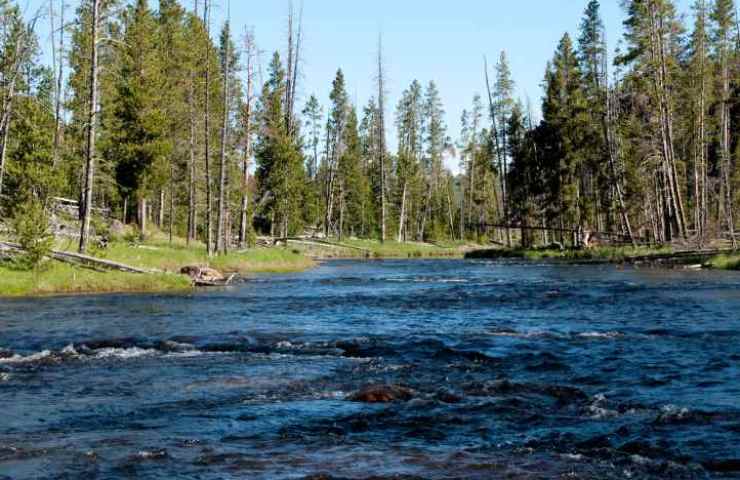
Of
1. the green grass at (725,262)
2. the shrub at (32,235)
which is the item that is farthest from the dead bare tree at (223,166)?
the green grass at (725,262)

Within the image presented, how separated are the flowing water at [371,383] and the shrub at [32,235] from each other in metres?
3.63

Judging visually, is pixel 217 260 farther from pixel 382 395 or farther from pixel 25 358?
pixel 382 395

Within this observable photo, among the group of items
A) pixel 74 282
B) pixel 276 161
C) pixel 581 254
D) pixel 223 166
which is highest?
pixel 276 161

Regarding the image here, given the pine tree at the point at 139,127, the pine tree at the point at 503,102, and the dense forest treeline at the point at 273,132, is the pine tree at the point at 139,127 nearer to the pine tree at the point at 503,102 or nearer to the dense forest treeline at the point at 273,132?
the dense forest treeline at the point at 273,132

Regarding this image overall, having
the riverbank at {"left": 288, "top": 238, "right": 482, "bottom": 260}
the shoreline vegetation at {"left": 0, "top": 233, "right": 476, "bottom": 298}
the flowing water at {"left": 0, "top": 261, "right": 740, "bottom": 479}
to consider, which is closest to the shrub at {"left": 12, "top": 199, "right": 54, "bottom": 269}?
the shoreline vegetation at {"left": 0, "top": 233, "right": 476, "bottom": 298}

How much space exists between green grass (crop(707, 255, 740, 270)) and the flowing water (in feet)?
40.9

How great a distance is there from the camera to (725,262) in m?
32.5

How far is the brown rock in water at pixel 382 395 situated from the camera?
975cm

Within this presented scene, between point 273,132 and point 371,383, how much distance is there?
4628 centimetres

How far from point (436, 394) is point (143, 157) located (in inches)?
1449

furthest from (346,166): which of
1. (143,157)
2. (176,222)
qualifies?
(143,157)

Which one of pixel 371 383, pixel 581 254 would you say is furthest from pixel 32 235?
pixel 581 254

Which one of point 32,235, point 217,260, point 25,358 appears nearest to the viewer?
point 25,358

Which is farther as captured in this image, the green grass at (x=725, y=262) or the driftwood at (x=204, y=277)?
the green grass at (x=725, y=262)
